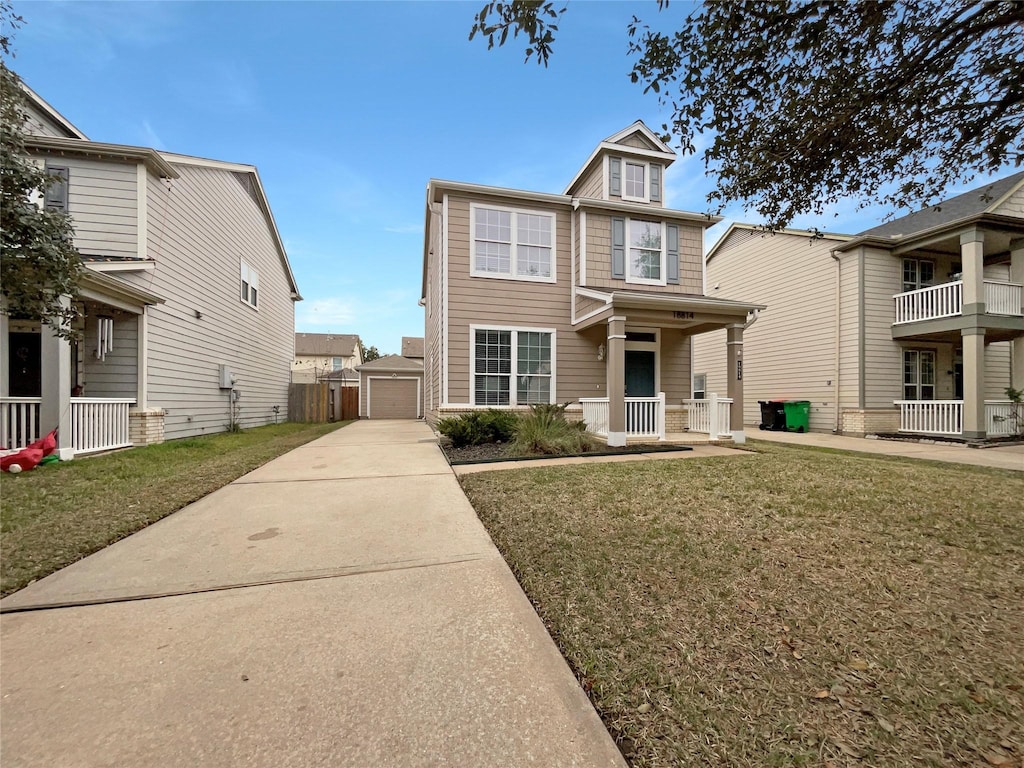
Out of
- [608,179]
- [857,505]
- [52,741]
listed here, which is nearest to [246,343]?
[608,179]

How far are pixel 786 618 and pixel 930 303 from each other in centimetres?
1424

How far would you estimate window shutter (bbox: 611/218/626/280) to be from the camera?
1026cm

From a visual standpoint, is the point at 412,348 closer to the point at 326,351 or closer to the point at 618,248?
the point at 326,351

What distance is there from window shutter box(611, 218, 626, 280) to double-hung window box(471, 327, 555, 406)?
2181 millimetres

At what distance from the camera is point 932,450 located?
9.24 m

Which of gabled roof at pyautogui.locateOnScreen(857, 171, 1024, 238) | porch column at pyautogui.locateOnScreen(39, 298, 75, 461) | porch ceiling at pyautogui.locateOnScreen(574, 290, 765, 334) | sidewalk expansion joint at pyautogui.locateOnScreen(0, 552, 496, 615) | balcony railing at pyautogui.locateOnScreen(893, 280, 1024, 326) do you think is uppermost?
gabled roof at pyautogui.locateOnScreen(857, 171, 1024, 238)

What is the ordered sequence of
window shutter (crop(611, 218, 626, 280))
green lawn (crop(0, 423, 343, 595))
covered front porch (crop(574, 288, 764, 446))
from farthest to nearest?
window shutter (crop(611, 218, 626, 280)) → covered front porch (crop(574, 288, 764, 446)) → green lawn (crop(0, 423, 343, 595))

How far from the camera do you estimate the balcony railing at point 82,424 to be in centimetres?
662

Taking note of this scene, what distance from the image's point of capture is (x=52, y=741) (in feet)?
4.74

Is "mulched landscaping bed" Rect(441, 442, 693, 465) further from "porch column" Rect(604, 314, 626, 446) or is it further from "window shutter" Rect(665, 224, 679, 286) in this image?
"window shutter" Rect(665, 224, 679, 286)

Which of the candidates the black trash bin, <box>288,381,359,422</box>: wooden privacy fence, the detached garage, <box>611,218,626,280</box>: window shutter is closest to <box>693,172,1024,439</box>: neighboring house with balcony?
the black trash bin

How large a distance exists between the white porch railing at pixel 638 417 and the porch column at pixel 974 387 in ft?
26.2

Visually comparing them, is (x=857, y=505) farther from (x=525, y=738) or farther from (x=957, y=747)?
(x=525, y=738)

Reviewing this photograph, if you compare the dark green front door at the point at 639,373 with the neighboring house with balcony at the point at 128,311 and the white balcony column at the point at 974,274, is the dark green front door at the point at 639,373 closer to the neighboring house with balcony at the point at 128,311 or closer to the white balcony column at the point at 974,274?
the white balcony column at the point at 974,274
